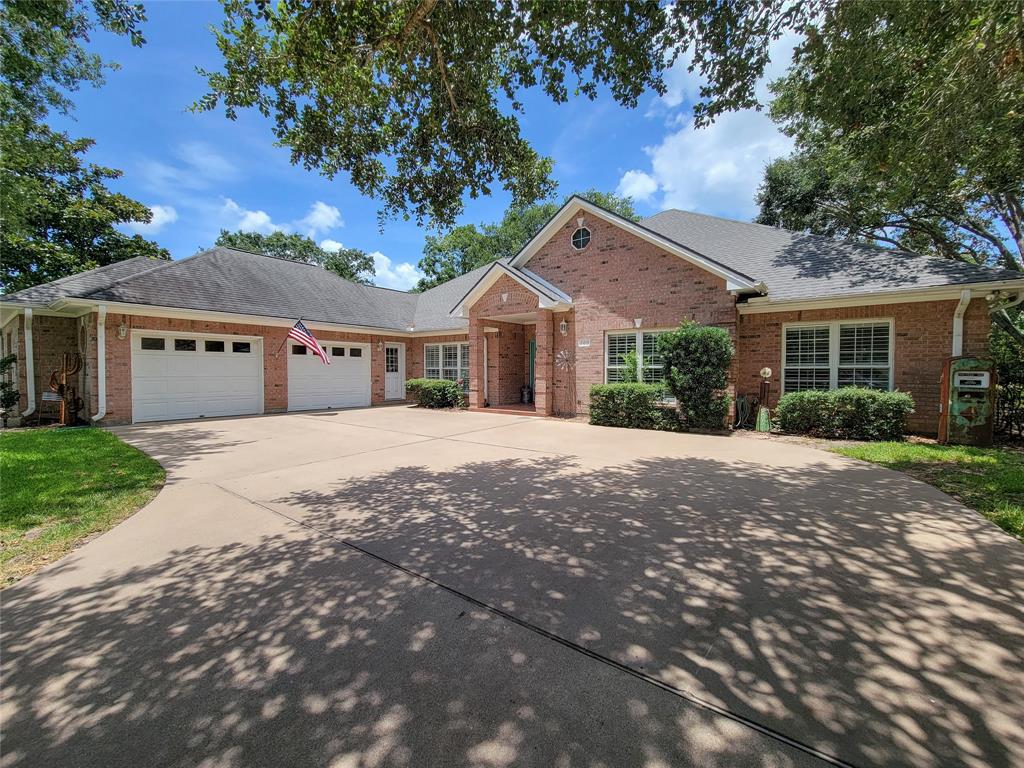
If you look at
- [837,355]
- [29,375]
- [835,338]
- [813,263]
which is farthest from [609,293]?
[29,375]

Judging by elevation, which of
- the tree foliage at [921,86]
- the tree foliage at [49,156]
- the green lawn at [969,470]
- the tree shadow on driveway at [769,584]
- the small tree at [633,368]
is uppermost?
the tree foliage at [49,156]

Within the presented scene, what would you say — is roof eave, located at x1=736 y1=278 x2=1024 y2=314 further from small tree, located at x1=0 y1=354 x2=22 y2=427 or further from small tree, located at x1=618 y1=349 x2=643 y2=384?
small tree, located at x1=0 y1=354 x2=22 y2=427

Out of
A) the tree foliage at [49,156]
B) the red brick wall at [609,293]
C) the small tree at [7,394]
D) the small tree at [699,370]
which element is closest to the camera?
the tree foliage at [49,156]

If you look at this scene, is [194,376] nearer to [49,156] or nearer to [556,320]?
[49,156]

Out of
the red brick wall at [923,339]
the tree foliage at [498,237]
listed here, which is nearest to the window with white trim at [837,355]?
the red brick wall at [923,339]

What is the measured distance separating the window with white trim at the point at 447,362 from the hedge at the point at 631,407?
6183mm

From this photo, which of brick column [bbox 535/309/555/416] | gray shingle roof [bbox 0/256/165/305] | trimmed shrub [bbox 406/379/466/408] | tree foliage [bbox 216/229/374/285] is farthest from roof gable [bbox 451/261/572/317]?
tree foliage [bbox 216/229/374/285]

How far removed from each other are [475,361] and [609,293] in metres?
5.14

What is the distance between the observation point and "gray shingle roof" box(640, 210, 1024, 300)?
9484mm

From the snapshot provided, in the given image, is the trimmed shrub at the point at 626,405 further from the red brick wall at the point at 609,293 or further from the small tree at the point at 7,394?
the small tree at the point at 7,394

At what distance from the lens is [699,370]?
10.2 meters

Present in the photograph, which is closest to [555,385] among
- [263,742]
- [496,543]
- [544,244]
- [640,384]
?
[640,384]

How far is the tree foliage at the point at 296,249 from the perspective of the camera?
42.6 metres

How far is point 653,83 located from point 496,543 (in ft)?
21.4
